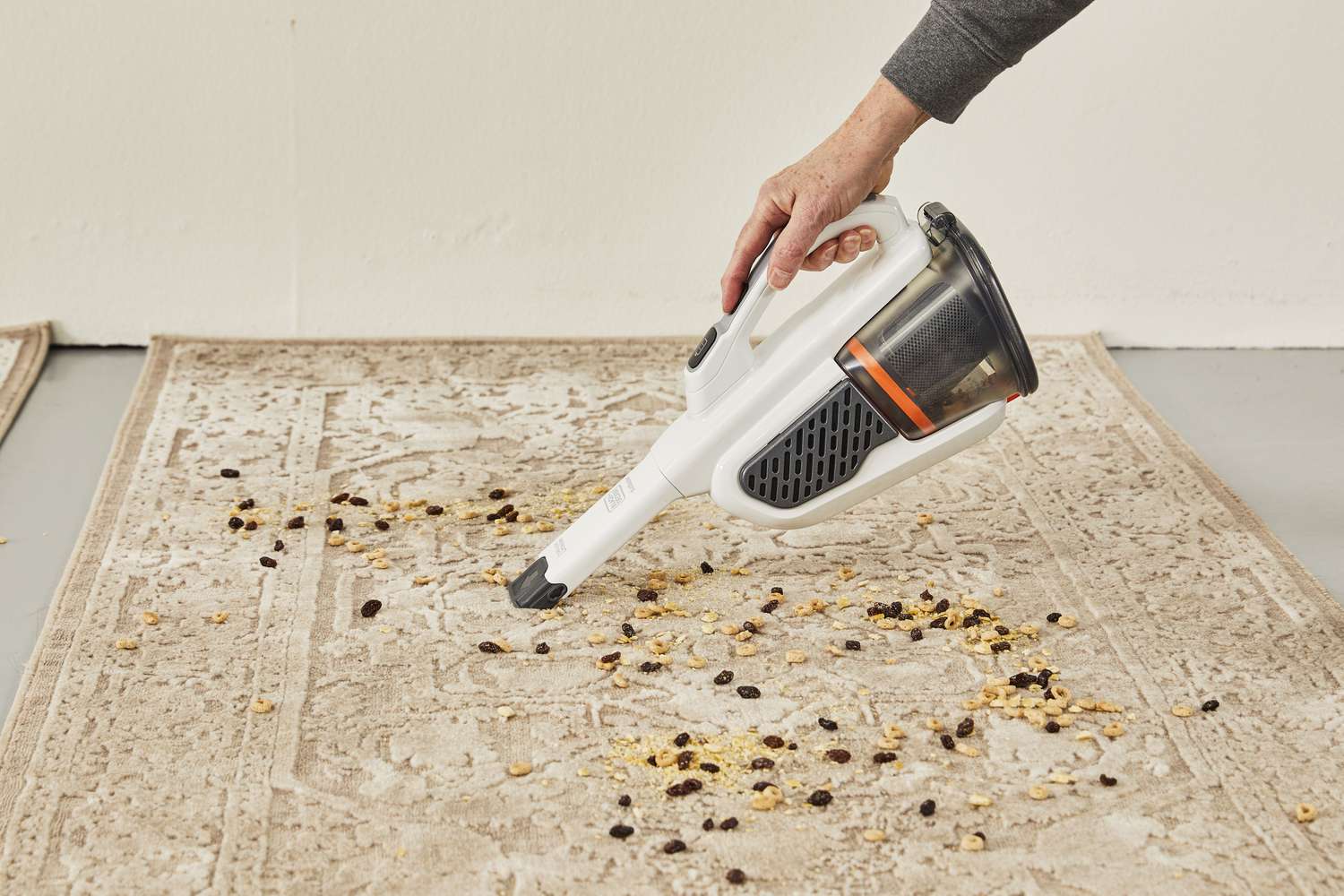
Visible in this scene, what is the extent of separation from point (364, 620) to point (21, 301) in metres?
1.34

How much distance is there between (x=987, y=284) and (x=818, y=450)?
25 cm

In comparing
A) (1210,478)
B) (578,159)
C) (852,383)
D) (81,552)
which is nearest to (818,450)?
(852,383)

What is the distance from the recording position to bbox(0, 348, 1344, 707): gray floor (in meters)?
1.74

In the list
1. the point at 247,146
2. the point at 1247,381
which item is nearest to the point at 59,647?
the point at 247,146

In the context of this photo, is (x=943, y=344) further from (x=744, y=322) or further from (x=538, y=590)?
(x=538, y=590)

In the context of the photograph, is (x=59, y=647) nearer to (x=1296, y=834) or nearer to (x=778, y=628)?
(x=778, y=628)

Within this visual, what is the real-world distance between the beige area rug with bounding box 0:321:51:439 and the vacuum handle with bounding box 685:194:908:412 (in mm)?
1222

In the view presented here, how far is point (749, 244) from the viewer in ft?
4.78

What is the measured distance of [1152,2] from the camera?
2.44m

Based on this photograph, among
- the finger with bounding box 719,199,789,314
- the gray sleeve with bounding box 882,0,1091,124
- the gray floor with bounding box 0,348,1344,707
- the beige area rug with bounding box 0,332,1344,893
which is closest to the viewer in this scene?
the beige area rug with bounding box 0,332,1344,893

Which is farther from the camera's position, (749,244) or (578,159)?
(578,159)

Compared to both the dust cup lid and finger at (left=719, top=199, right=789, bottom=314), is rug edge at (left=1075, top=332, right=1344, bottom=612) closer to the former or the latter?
the dust cup lid

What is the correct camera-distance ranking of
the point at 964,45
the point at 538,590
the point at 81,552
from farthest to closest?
the point at 81,552 → the point at 538,590 → the point at 964,45

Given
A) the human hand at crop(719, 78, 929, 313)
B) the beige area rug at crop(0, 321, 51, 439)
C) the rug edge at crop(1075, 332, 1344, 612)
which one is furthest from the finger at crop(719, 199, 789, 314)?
the beige area rug at crop(0, 321, 51, 439)
